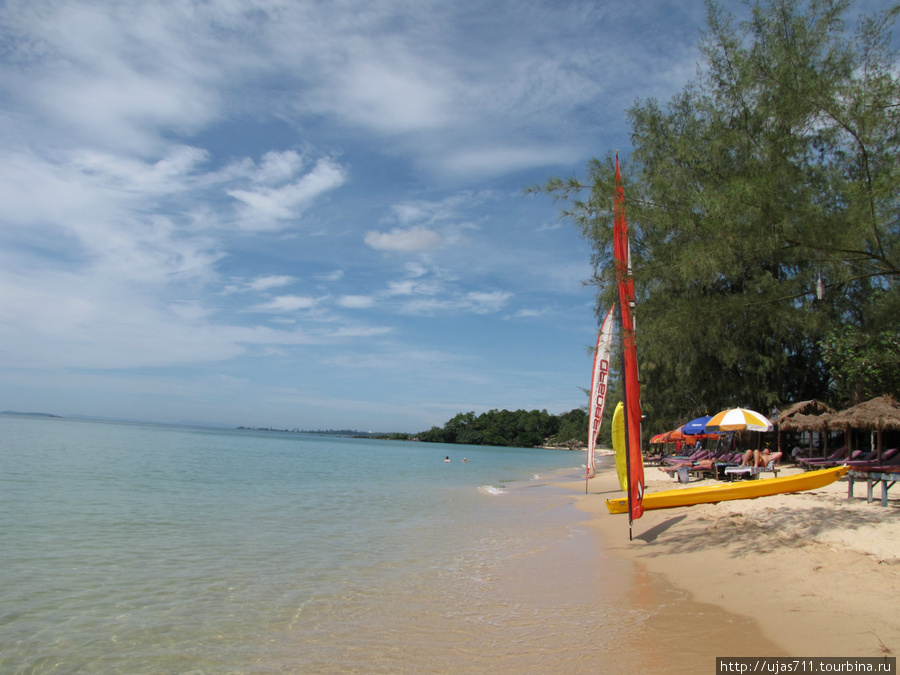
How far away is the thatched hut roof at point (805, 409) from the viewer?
1506 cm

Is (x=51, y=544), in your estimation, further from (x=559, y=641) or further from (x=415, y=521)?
(x=559, y=641)

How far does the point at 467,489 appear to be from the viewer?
1864 centimetres

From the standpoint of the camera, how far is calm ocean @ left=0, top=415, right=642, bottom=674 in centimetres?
422

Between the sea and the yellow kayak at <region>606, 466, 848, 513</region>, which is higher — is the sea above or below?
below

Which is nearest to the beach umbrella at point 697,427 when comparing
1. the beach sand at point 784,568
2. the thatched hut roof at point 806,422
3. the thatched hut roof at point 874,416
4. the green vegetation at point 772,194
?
the thatched hut roof at point 806,422

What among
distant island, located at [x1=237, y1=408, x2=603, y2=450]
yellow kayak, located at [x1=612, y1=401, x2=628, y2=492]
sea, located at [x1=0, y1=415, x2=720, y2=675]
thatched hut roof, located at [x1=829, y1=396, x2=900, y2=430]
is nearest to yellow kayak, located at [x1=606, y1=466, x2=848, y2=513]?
yellow kayak, located at [x1=612, y1=401, x2=628, y2=492]

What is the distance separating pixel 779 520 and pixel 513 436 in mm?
118291

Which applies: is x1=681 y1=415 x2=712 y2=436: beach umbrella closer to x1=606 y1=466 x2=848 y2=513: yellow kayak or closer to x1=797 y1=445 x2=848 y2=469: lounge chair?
x1=797 y1=445 x2=848 y2=469: lounge chair

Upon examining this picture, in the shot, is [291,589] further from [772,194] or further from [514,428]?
[514,428]

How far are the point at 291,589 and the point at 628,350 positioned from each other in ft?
14.8

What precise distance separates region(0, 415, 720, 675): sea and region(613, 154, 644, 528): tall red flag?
1.02 meters

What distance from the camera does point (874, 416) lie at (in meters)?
11.5

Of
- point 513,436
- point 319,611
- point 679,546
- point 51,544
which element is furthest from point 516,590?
point 513,436

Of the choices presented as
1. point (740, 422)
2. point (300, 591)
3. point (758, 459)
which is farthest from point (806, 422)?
point (300, 591)
